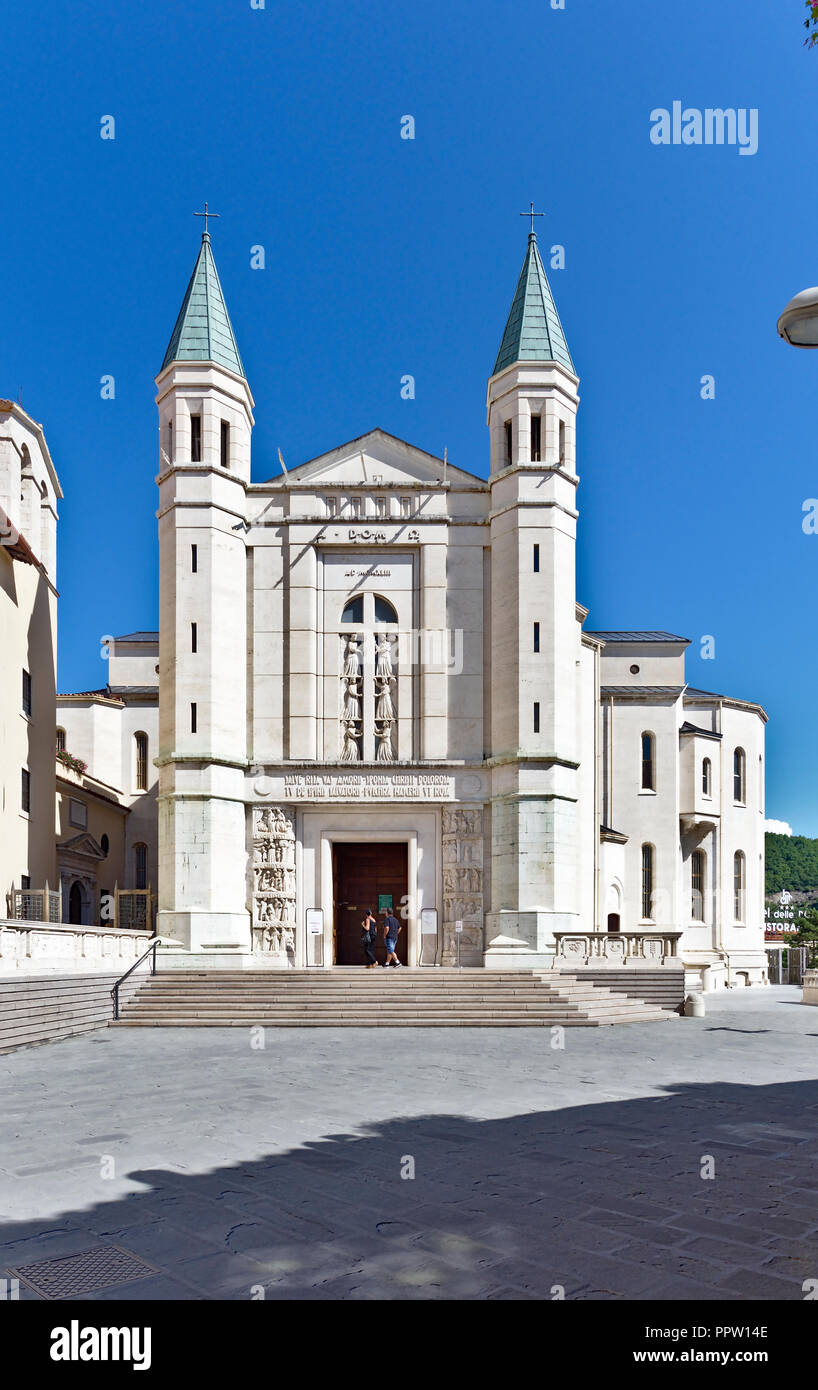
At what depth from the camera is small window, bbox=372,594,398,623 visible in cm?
3412

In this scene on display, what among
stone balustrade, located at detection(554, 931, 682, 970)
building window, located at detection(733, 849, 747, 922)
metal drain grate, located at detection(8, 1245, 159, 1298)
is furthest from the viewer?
building window, located at detection(733, 849, 747, 922)

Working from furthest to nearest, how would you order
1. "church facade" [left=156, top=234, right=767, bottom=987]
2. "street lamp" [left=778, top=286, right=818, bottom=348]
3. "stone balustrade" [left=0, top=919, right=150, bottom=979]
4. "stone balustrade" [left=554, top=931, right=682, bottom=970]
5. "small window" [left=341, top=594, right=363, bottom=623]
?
"small window" [left=341, top=594, right=363, bottom=623] → "church facade" [left=156, top=234, right=767, bottom=987] → "stone balustrade" [left=554, top=931, right=682, bottom=970] → "stone balustrade" [left=0, top=919, right=150, bottom=979] → "street lamp" [left=778, top=286, right=818, bottom=348]

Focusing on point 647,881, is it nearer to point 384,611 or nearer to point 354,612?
point 384,611

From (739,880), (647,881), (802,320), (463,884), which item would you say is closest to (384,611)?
(463,884)

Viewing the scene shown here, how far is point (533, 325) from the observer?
111 ft

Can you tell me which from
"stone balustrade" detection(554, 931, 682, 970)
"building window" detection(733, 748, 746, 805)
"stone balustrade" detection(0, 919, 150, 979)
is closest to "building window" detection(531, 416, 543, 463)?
"stone balustrade" detection(554, 931, 682, 970)

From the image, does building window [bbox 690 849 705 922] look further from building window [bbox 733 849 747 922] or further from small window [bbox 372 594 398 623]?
small window [bbox 372 594 398 623]

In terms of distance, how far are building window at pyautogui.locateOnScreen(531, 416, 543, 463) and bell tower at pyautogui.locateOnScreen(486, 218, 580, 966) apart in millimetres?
29

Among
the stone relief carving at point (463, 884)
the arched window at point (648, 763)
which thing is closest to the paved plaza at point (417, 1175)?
the stone relief carving at point (463, 884)

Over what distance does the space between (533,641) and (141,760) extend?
18.1 metres

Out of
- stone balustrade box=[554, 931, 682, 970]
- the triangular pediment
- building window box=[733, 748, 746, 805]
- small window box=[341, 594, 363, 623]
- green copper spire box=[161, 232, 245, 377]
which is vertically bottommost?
stone balustrade box=[554, 931, 682, 970]

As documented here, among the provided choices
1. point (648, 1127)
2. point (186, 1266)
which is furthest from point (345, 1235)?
point (648, 1127)
